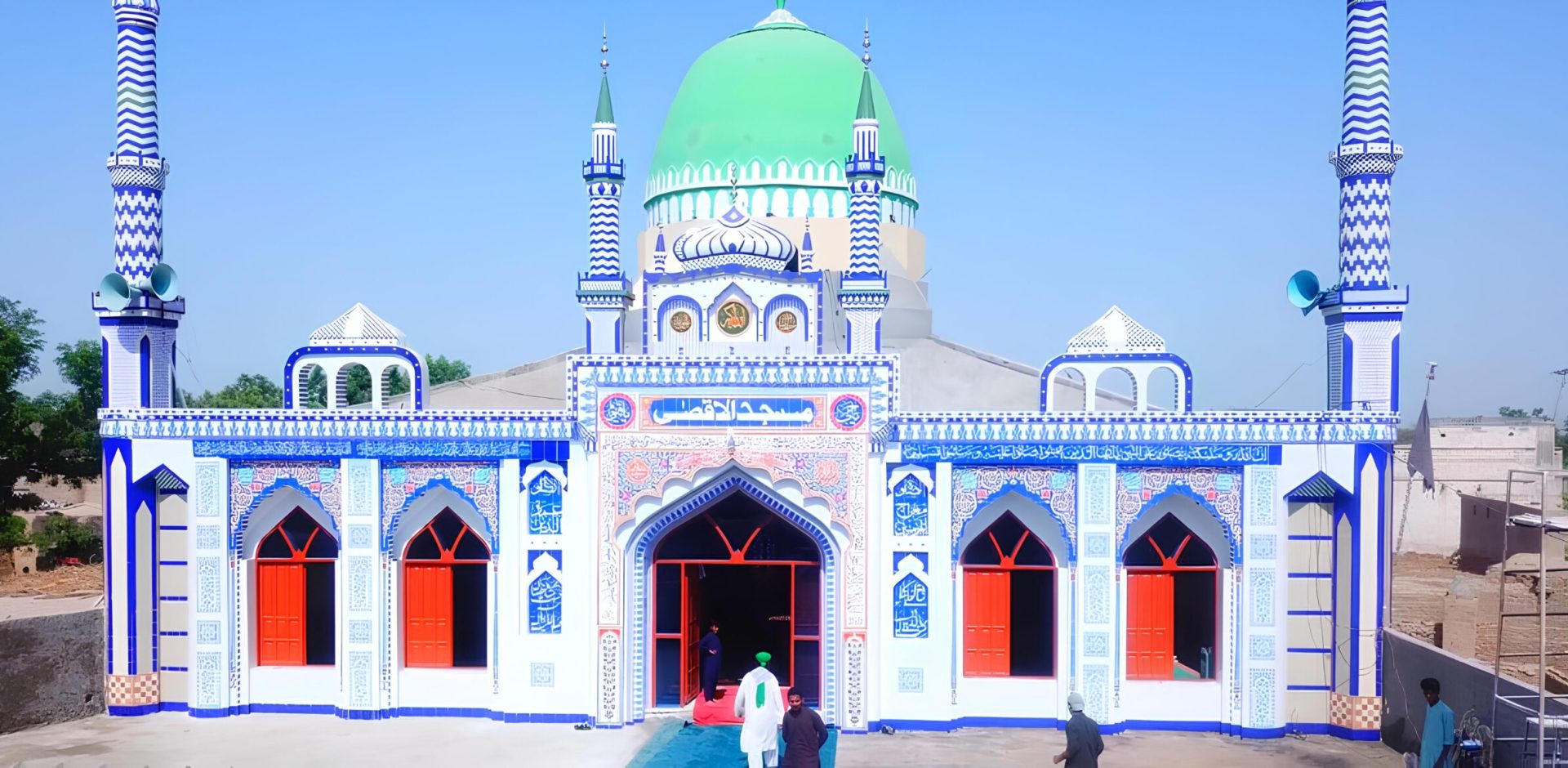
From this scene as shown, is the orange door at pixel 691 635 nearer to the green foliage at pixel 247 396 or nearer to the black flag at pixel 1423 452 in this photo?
the black flag at pixel 1423 452

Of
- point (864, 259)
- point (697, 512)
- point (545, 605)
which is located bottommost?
point (545, 605)

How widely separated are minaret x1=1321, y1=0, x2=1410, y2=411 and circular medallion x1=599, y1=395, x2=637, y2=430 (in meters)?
7.78

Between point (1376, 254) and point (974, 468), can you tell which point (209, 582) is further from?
point (1376, 254)

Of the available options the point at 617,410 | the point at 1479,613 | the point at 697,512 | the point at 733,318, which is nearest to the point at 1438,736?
the point at 697,512

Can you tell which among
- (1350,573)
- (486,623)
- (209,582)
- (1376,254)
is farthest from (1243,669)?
(209,582)

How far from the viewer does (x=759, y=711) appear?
1129 centimetres

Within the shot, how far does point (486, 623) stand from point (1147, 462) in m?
7.73

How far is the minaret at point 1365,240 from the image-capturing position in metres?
13.6

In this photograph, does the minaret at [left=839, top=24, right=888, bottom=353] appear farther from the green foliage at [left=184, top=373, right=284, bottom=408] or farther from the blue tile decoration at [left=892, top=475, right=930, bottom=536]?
the green foliage at [left=184, top=373, right=284, bottom=408]

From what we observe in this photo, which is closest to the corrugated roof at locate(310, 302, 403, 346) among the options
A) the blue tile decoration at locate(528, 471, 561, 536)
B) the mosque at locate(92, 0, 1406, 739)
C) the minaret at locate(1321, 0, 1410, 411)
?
the mosque at locate(92, 0, 1406, 739)

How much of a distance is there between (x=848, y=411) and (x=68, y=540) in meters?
24.4

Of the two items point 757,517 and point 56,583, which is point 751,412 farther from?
point 56,583

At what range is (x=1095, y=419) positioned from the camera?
44.4 feet

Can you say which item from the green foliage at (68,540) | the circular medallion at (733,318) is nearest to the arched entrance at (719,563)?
the circular medallion at (733,318)
